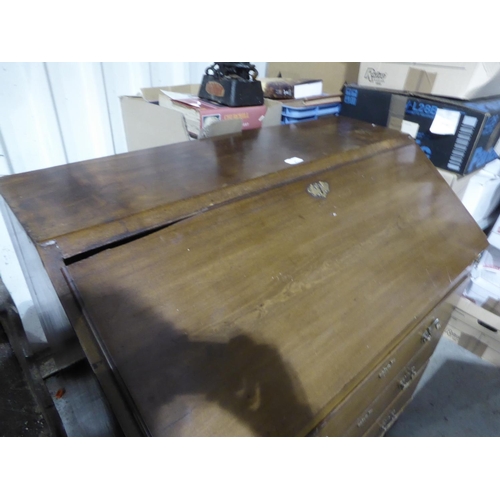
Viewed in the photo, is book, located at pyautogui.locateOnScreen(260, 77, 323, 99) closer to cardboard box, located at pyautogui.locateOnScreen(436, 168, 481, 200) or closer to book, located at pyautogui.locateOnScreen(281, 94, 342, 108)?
book, located at pyautogui.locateOnScreen(281, 94, 342, 108)

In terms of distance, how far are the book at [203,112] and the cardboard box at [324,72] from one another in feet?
1.75

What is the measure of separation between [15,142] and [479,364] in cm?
200

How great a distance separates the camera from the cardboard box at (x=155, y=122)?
3.40ft

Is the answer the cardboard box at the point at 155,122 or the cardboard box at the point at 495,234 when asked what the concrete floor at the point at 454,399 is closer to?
the cardboard box at the point at 495,234

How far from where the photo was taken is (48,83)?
3.31ft

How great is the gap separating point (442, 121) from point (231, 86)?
2.40ft

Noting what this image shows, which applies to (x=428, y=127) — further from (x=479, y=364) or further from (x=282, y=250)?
(x=479, y=364)

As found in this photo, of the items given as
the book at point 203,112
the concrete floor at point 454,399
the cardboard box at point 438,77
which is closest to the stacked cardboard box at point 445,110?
the cardboard box at point 438,77

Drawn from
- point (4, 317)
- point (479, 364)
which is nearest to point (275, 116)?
point (4, 317)

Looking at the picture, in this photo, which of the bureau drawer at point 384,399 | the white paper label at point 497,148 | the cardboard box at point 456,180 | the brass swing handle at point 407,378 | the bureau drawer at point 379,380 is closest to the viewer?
the bureau drawer at point 379,380

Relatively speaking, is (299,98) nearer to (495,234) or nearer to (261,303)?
(261,303)

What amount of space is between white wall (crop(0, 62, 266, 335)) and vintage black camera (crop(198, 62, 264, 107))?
10.3 inches

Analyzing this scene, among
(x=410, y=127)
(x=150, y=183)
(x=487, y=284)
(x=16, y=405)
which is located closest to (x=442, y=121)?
(x=410, y=127)

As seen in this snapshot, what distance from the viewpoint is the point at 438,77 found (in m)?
1.22
